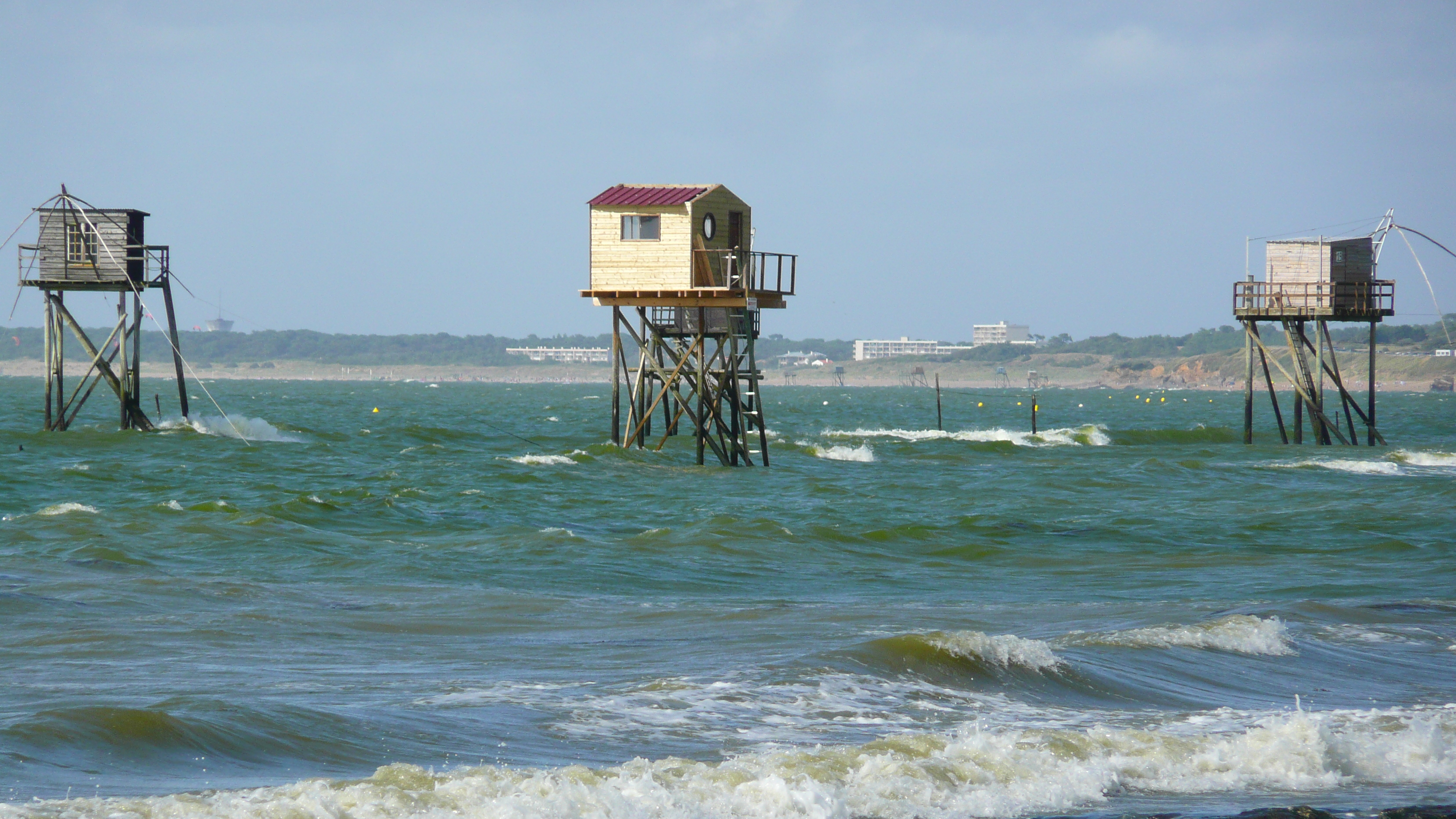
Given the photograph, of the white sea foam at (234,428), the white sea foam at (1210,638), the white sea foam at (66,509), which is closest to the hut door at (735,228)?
the white sea foam at (66,509)

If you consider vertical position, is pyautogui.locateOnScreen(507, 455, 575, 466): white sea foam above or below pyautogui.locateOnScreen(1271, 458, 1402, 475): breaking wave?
above

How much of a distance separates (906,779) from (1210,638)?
5.91m

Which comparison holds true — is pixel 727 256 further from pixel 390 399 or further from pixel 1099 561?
pixel 390 399

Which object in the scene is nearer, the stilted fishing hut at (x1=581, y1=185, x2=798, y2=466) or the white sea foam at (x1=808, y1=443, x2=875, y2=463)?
the stilted fishing hut at (x1=581, y1=185, x2=798, y2=466)

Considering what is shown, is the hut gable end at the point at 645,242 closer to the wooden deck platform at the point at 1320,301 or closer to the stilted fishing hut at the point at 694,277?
the stilted fishing hut at the point at 694,277

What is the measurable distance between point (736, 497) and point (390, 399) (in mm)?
84937

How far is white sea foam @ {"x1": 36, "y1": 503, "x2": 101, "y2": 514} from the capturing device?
20.7 m

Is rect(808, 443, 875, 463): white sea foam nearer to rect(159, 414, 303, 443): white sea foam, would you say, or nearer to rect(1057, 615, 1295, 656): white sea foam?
rect(159, 414, 303, 443): white sea foam

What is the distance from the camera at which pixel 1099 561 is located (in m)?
19.5

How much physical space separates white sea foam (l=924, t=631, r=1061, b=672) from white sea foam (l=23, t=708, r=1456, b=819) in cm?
180

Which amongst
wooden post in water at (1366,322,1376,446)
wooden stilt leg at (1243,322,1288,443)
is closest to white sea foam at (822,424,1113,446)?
wooden stilt leg at (1243,322,1288,443)

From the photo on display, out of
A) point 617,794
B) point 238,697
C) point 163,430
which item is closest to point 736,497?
point 238,697

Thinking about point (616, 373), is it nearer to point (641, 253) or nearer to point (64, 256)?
point (641, 253)

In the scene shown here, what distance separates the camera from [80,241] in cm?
3688
